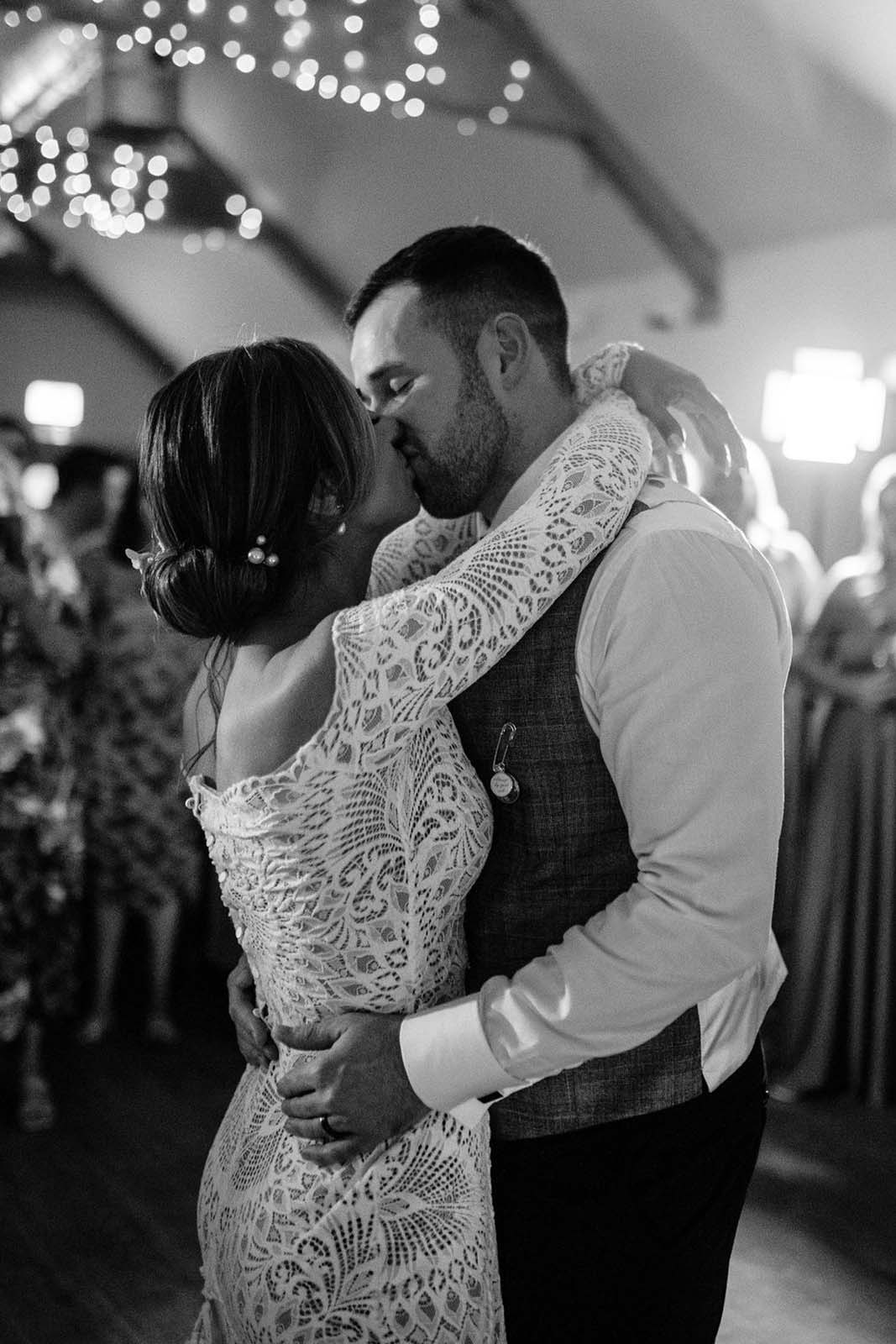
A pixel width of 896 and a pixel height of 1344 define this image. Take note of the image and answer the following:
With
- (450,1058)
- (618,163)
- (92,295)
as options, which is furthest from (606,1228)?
(92,295)

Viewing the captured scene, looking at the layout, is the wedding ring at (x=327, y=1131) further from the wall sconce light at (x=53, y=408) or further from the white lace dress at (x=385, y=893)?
the wall sconce light at (x=53, y=408)

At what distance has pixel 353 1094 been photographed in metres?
1.24

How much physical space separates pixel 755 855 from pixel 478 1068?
1.00ft

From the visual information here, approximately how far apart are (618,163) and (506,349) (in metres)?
5.61

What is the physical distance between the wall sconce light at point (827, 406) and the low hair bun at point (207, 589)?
15.2ft

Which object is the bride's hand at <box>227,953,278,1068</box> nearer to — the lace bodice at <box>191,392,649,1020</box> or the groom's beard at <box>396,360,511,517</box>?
the lace bodice at <box>191,392,649,1020</box>

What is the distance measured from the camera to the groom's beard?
157 cm

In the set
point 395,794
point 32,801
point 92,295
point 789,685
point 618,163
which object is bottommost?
point 32,801

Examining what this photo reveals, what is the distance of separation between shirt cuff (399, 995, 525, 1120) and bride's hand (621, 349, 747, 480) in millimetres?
735

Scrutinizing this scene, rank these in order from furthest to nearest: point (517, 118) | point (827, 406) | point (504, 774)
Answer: point (517, 118) → point (827, 406) → point (504, 774)

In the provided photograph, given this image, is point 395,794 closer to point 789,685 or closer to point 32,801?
point 32,801

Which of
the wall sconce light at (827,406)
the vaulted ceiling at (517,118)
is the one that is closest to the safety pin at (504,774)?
the vaulted ceiling at (517,118)

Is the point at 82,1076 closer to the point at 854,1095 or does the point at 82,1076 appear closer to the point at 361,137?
the point at 854,1095

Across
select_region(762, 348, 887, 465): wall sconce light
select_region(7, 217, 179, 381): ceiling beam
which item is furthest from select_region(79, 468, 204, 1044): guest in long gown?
select_region(7, 217, 179, 381): ceiling beam
